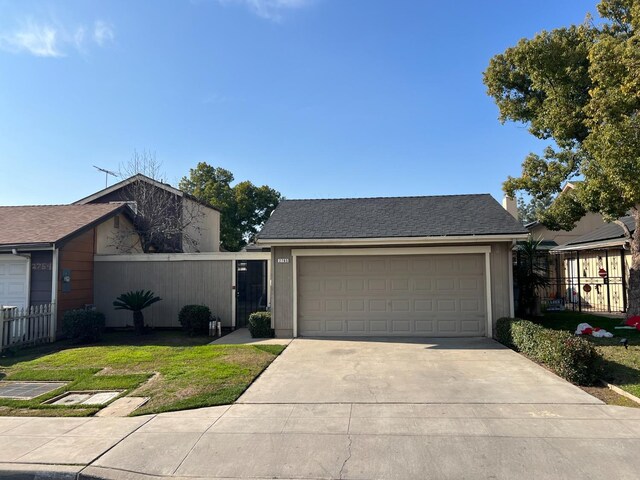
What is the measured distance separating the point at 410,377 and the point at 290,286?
5126 mm

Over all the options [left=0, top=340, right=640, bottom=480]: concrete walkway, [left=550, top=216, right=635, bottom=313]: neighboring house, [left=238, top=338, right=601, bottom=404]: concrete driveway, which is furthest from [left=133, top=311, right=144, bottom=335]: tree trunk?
[left=550, top=216, right=635, bottom=313]: neighboring house

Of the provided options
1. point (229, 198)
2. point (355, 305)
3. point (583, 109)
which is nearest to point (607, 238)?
point (583, 109)

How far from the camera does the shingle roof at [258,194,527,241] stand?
11.6 m

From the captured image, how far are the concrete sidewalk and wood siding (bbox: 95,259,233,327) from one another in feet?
26.3

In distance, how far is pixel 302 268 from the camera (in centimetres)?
1220

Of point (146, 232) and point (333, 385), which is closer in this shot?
point (333, 385)

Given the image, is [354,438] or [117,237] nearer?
[354,438]

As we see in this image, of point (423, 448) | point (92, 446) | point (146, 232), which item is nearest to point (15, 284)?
point (146, 232)

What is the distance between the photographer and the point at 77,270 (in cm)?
1341

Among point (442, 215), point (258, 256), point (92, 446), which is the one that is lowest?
point (92, 446)

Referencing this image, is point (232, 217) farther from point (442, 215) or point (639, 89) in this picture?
point (639, 89)

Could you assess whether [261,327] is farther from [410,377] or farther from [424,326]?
[410,377]

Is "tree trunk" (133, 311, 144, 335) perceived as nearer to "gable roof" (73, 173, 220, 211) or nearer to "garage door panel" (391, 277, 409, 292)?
"garage door panel" (391, 277, 409, 292)

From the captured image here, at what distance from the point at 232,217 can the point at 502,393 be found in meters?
30.9
